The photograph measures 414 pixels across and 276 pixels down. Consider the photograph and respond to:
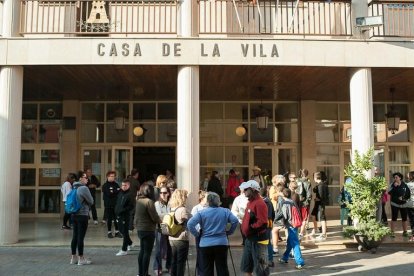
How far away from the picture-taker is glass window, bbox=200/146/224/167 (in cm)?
1717

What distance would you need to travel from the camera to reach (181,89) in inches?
464

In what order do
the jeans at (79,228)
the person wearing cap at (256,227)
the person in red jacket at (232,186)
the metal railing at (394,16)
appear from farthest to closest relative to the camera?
the person in red jacket at (232,186) < the metal railing at (394,16) < the jeans at (79,228) < the person wearing cap at (256,227)

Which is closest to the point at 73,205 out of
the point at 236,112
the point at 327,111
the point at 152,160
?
the point at 152,160

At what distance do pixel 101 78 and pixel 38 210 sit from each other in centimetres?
625

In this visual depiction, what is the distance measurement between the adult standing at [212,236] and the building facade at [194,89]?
4727 millimetres

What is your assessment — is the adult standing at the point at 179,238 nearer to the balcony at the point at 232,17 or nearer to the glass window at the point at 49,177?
the balcony at the point at 232,17

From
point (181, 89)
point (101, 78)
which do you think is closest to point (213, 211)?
point (181, 89)

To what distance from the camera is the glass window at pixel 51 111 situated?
56.1ft

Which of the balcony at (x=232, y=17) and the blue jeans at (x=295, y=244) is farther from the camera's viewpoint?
the balcony at (x=232, y=17)

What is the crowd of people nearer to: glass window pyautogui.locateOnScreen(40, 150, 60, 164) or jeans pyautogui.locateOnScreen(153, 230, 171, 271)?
jeans pyautogui.locateOnScreen(153, 230, 171, 271)

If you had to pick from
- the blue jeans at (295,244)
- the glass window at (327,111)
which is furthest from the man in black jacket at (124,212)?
the glass window at (327,111)

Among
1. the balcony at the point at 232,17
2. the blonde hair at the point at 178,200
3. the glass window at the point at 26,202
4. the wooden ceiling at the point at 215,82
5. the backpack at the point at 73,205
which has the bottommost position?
the glass window at the point at 26,202

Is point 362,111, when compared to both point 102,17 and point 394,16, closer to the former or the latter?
point 394,16

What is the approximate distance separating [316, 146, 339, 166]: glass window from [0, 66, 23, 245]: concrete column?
1027 cm
